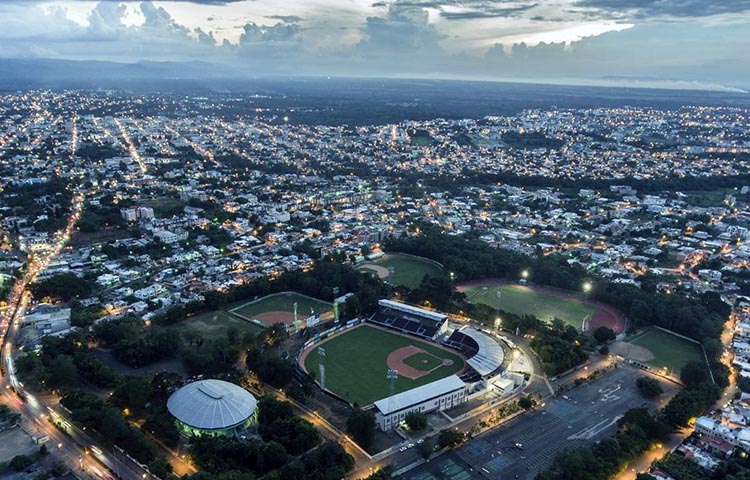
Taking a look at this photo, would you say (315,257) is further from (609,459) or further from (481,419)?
(609,459)

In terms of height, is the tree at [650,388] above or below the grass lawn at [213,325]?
above

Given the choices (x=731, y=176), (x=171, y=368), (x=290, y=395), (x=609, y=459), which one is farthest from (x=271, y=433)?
(x=731, y=176)

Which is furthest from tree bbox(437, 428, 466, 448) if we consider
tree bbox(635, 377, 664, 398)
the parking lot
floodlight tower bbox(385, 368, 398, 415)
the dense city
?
tree bbox(635, 377, 664, 398)

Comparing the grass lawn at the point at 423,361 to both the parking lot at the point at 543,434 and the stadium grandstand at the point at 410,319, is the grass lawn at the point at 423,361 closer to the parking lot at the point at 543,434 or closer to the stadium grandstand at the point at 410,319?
the stadium grandstand at the point at 410,319

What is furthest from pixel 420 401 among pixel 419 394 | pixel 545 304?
pixel 545 304

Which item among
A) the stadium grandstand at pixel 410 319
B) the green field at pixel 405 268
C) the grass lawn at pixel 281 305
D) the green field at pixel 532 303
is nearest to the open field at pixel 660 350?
the green field at pixel 532 303
